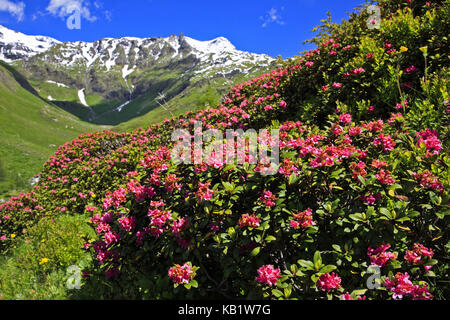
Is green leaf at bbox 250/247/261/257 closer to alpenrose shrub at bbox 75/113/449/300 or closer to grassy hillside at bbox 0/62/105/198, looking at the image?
alpenrose shrub at bbox 75/113/449/300

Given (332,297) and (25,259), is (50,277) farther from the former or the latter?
(332,297)

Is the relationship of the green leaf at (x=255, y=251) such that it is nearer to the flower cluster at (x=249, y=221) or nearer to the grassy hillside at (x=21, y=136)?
the flower cluster at (x=249, y=221)

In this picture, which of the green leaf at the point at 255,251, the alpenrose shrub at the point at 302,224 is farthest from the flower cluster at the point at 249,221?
the green leaf at the point at 255,251

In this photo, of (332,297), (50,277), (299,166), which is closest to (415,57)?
(299,166)

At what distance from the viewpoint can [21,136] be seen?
68812 mm

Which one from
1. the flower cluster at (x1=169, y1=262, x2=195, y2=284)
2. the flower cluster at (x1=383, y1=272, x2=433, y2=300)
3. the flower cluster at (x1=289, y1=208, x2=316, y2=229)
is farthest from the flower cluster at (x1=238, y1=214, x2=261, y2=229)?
the flower cluster at (x1=383, y1=272, x2=433, y2=300)

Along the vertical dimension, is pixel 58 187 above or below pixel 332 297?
above

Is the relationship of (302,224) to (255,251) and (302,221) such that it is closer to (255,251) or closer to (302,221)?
(302,221)

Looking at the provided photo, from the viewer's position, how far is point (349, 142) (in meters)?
2.95

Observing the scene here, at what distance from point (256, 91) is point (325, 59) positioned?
2.27 m

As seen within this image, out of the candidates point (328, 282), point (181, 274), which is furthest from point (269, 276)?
point (181, 274)

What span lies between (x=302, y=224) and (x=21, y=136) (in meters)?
89.3
